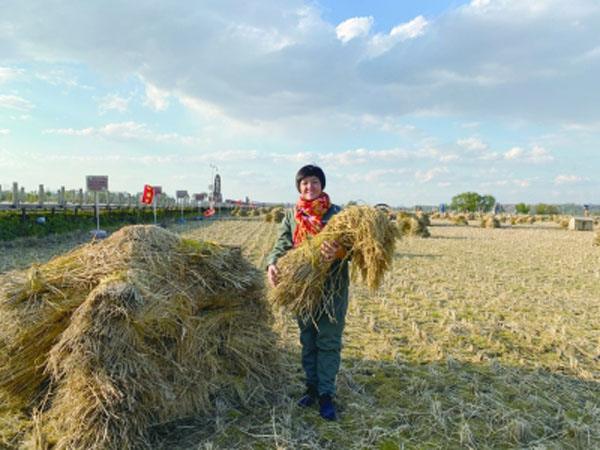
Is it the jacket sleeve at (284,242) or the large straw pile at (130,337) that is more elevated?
the jacket sleeve at (284,242)

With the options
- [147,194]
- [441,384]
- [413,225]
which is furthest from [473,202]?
[441,384]

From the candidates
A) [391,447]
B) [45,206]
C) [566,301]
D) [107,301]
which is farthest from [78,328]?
[45,206]

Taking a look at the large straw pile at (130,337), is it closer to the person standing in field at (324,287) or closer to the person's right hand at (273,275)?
the person's right hand at (273,275)

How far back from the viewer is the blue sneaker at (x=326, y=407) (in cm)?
352

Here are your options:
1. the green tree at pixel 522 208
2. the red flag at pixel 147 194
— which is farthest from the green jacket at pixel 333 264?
the green tree at pixel 522 208

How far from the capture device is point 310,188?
387 cm

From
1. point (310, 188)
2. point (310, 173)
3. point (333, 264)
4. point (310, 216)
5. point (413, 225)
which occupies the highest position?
point (310, 173)

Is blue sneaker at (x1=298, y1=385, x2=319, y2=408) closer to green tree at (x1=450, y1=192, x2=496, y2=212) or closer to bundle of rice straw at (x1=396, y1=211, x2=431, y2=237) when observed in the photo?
bundle of rice straw at (x1=396, y1=211, x2=431, y2=237)

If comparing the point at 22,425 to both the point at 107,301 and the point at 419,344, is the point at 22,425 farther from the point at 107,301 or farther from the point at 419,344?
the point at 419,344

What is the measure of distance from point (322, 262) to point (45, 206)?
21301 millimetres

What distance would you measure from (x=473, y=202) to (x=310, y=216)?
105 meters

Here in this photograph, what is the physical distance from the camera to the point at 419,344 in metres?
5.50

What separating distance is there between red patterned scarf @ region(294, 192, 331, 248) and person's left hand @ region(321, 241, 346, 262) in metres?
0.30

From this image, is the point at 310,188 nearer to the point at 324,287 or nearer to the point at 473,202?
the point at 324,287
